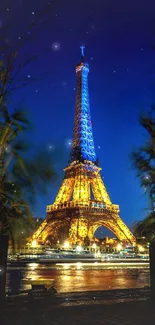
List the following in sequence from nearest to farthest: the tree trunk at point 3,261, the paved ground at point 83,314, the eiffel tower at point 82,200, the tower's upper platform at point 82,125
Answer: the paved ground at point 83,314
the tree trunk at point 3,261
the eiffel tower at point 82,200
the tower's upper platform at point 82,125

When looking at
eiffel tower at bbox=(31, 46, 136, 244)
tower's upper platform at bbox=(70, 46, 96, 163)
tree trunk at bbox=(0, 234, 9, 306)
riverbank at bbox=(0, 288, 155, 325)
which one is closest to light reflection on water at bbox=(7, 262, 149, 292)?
riverbank at bbox=(0, 288, 155, 325)

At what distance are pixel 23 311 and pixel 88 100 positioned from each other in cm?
6318

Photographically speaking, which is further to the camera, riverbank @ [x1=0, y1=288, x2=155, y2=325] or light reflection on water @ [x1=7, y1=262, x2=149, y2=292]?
light reflection on water @ [x1=7, y1=262, x2=149, y2=292]

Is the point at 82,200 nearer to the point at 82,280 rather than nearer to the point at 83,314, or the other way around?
the point at 82,280

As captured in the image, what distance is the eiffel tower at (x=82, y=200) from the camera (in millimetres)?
53425

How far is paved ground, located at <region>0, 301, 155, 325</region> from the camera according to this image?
234 inches

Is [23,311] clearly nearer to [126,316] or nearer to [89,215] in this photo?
[126,316]

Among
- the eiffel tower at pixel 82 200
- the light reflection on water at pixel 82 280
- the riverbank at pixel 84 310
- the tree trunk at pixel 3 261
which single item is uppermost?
the eiffel tower at pixel 82 200

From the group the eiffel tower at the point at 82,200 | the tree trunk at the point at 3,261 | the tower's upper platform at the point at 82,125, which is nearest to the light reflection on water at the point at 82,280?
the tree trunk at the point at 3,261

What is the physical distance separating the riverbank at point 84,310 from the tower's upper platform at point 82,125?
5282cm

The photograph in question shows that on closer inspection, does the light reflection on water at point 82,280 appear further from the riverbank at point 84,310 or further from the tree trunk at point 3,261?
the tree trunk at point 3,261

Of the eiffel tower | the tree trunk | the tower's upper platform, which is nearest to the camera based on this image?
the tree trunk

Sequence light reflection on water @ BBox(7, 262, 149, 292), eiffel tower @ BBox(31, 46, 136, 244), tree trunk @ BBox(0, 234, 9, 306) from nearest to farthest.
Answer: tree trunk @ BBox(0, 234, 9, 306) → light reflection on water @ BBox(7, 262, 149, 292) → eiffel tower @ BBox(31, 46, 136, 244)

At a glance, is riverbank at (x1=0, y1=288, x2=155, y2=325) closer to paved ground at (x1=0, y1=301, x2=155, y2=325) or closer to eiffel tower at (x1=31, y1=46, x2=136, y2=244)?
paved ground at (x1=0, y1=301, x2=155, y2=325)
